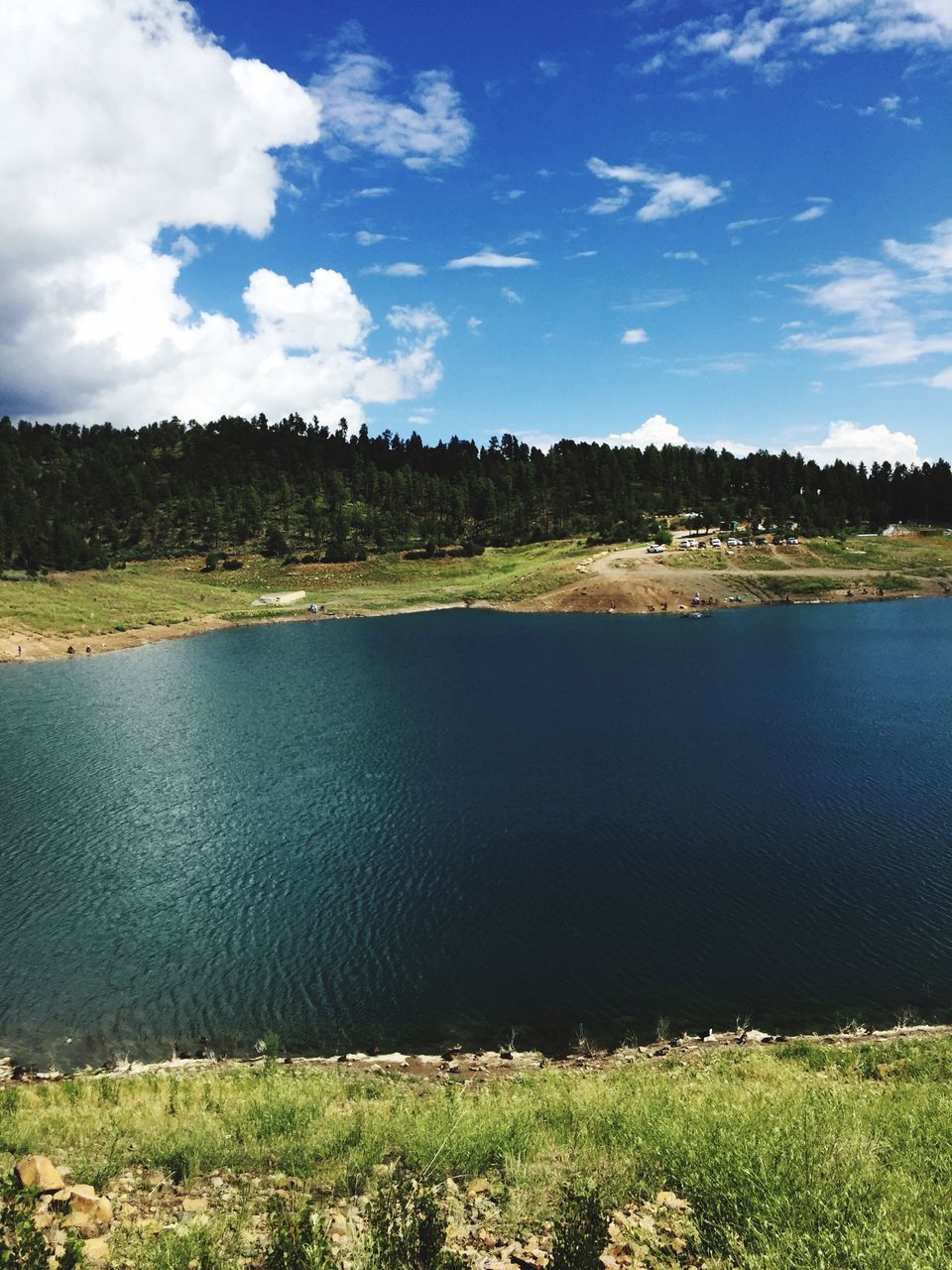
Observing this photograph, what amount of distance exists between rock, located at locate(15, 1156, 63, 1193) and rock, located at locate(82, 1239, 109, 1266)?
1944 mm

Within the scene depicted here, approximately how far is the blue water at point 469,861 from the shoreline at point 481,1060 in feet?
3.75

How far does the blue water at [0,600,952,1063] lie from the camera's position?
3027cm

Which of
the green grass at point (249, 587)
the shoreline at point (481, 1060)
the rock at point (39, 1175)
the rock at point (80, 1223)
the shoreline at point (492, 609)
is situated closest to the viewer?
the rock at point (80, 1223)

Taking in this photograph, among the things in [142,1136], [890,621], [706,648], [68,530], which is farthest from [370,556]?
[142,1136]

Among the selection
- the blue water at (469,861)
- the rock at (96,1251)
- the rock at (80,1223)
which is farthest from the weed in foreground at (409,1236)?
the blue water at (469,861)

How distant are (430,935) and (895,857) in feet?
86.4

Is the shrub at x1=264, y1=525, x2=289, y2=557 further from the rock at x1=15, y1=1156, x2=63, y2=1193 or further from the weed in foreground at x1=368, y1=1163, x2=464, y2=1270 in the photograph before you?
the weed in foreground at x1=368, y1=1163, x2=464, y2=1270

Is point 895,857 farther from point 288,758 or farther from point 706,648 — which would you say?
point 706,648

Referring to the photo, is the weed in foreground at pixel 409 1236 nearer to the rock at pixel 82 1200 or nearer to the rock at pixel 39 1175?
the rock at pixel 82 1200

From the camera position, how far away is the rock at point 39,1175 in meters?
14.5

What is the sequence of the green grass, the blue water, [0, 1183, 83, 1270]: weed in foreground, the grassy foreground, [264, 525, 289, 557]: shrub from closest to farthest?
[0, 1183, 83, 1270]: weed in foreground, the grassy foreground, the blue water, the green grass, [264, 525, 289, 557]: shrub

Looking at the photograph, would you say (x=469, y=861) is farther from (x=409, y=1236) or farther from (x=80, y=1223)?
(x=80, y=1223)

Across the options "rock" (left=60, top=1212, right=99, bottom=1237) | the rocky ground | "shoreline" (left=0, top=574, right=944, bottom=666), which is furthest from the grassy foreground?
"shoreline" (left=0, top=574, right=944, bottom=666)

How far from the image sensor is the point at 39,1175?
14.6 meters
